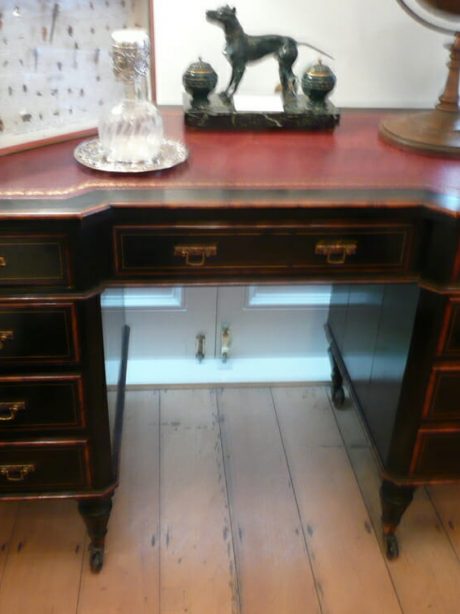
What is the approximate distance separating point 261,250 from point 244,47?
48 cm

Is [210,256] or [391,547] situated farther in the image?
[391,547]

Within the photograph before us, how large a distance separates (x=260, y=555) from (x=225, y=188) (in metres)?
0.82

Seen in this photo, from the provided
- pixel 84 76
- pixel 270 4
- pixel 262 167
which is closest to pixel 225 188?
pixel 262 167

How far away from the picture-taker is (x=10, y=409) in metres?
1.19

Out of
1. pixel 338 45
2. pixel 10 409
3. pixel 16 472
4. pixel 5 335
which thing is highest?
pixel 338 45

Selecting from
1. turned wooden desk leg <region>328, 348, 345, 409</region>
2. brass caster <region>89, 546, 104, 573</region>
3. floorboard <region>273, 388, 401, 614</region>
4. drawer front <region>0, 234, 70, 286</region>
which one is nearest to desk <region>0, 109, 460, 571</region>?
drawer front <region>0, 234, 70, 286</region>

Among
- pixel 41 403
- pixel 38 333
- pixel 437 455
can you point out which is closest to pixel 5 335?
pixel 38 333

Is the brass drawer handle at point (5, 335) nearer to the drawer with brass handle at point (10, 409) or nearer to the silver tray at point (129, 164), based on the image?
the drawer with brass handle at point (10, 409)

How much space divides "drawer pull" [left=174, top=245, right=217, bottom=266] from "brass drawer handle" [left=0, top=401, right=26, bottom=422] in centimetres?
40

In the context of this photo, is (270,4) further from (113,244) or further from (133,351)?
(133,351)

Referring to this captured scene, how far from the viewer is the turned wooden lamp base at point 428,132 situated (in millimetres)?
1255

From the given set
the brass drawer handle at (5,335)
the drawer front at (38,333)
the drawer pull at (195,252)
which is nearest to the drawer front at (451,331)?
the drawer pull at (195,252)

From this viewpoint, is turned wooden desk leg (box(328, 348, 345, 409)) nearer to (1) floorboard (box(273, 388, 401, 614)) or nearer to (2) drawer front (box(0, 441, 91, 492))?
(1) floorboard (box(273, 388, 401, 614))

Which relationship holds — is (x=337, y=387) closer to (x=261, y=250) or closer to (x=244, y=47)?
(x=261, y=250)
